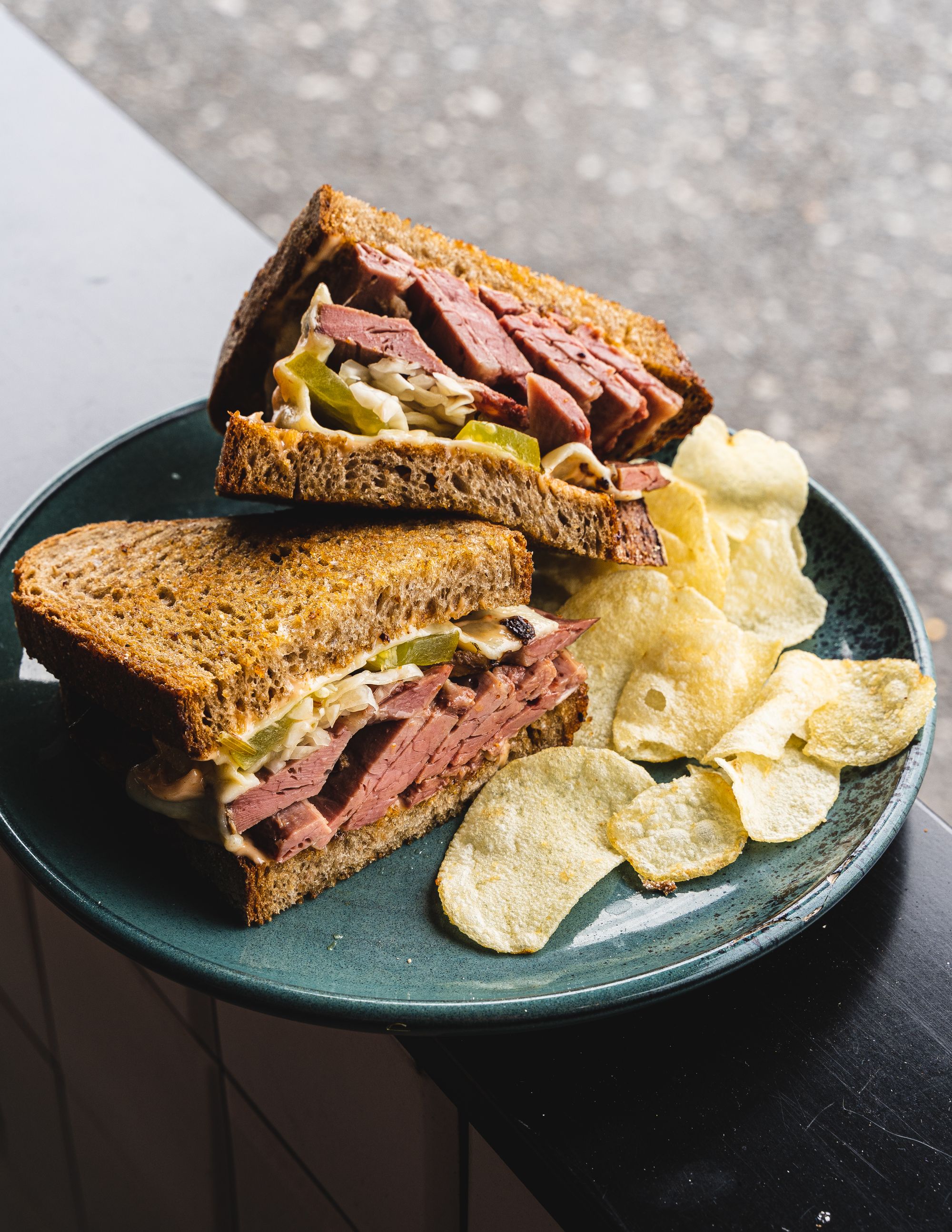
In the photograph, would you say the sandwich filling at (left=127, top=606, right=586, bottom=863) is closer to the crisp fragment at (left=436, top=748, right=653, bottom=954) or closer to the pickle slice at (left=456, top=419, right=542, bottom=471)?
the crisp fragment at (left=436, top=748, right=653, bottom=954)

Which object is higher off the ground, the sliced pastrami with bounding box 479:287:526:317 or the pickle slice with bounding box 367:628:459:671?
the sliced pastrami with bounding box 479:287:526:317

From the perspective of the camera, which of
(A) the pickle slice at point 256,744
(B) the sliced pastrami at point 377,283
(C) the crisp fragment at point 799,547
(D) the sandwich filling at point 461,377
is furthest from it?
(C) the crisp fragment at point 799,547

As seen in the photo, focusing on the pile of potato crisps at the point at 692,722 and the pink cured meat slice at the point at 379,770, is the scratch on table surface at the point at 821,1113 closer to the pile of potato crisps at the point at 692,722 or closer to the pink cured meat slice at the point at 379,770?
the pile of potato crisps at the point at 692,722

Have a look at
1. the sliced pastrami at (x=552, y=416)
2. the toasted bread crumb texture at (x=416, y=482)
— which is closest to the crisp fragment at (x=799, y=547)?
the toasted bread crumb texture at (x=416, y=482)

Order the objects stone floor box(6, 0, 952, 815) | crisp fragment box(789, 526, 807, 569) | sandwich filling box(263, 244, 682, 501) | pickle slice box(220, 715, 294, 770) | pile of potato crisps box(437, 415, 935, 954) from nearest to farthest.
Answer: pickle slice box(220, 715, 294, 770), pile of potato crisps box(437, 415, 935, 954), sandwich filling box(263, 244, 682, 501), crisp fragment box(789, 526, 807, 569), stone floor box(6, 0, 952, 815)

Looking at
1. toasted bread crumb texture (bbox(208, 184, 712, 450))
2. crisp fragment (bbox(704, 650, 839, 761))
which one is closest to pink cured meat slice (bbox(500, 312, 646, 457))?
toasted bread crumb texture (bbox(208, 184, 712, 450))
